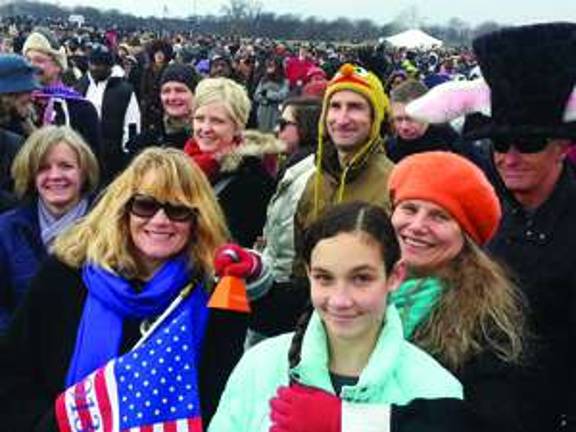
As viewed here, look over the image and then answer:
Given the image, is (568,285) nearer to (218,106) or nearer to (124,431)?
(124,431)

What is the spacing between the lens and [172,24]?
85.3m

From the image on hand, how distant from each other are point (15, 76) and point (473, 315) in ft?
12.8

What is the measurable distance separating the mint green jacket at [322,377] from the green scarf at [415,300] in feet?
0.60

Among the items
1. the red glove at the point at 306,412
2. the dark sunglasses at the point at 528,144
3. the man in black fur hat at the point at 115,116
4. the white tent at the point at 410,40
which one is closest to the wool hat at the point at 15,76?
the man in black fur hat at the point at 115,116

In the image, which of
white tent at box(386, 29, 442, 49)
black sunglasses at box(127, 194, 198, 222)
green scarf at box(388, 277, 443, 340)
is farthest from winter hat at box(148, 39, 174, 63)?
white tent at box(386, 29, 442, 49)

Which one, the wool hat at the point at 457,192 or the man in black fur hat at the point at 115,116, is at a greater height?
the wool hat at the point at 457,192

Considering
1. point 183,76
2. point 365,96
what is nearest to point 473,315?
point 365,96

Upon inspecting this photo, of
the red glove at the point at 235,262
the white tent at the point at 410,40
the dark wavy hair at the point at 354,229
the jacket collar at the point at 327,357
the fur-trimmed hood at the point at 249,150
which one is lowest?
the white tent at the point at 410,40

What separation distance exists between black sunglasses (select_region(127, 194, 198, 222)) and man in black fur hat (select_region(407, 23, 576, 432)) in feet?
3.20

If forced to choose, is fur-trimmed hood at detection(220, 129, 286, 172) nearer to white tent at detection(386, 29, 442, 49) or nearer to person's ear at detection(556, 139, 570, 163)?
person's ear at detection(556, 139, 570, 163)

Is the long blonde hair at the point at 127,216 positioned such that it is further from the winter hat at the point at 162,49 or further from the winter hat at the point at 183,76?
the winter hat at the point at 162,49

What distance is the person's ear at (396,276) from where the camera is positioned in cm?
247

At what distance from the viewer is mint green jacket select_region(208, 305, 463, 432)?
91.5 inches

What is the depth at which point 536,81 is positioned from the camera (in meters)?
2.97
